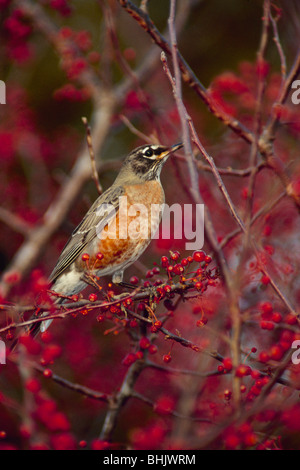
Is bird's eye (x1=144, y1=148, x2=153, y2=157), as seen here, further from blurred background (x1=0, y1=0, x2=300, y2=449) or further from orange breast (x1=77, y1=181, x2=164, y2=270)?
orange breast (x1=77, y1=181, x2=164, y2=270)

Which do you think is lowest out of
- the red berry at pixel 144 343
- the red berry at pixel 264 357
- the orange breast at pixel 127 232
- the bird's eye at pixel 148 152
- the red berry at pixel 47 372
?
the red berry at pixel 264 357

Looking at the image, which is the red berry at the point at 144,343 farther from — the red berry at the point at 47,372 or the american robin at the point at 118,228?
the american robin at the point at 118,228

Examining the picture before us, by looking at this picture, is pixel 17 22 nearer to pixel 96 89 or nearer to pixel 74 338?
pixel 96 89

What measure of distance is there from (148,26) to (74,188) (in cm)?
263

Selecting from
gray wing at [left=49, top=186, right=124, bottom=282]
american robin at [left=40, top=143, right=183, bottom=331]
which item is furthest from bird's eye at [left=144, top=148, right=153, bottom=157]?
gray wing at [left=49, top=186, right=124, bottom=282]

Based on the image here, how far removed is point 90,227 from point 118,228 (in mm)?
363

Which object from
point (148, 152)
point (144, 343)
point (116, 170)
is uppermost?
point (116, 170)

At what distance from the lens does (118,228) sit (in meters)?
3.83

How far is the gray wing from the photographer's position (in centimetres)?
395

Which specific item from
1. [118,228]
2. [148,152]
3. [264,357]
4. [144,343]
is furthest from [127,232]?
[264,357]

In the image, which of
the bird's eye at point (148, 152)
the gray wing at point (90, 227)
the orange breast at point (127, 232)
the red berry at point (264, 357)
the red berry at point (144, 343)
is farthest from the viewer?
the bird's eye at point (148, 152)

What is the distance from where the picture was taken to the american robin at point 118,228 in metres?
3.78

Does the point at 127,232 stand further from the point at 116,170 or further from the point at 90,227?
the point at 116,170

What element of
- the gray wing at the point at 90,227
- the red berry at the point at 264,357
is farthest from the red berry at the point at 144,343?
the gray wing at the point at 90,227
